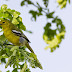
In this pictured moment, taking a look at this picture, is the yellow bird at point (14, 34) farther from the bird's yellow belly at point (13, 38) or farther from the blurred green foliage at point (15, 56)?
the blurred green foliage at point (15, 56)

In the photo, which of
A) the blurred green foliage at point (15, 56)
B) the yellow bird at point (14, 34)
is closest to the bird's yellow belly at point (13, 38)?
the yellow bird at point (14, 34)

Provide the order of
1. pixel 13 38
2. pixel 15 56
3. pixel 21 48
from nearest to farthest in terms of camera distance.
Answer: pixel 15 56, pixel 21 48, pixel 13 38

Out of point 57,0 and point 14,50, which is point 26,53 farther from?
point 57,0

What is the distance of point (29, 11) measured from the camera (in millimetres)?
5477

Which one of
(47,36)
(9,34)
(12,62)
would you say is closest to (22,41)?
(9,34)

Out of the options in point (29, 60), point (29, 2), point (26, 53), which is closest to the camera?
point (29, 60)

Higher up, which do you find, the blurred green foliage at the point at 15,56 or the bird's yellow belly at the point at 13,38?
the bird's yellow belly at the point at 13,38

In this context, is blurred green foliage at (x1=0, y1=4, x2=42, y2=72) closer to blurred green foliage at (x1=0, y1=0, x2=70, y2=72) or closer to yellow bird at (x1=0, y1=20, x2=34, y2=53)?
blurred green foliage at (x1=0, y1=0, x2=70, y2=72)

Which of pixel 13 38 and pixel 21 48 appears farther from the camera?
pixel 13 38

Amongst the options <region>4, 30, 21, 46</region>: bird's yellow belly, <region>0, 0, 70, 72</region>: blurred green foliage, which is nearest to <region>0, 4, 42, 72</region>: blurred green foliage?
<region>0, 0, 70, 72</region>: blurred green foliage

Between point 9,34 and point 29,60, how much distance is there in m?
1.57

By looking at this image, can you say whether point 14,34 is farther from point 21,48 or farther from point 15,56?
point 15,56

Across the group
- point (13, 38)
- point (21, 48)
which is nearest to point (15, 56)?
point (21, 48)

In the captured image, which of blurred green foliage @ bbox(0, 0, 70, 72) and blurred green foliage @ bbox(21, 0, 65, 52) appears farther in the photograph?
blurred green foliage @ bbox(21, 0, 65, 52)
